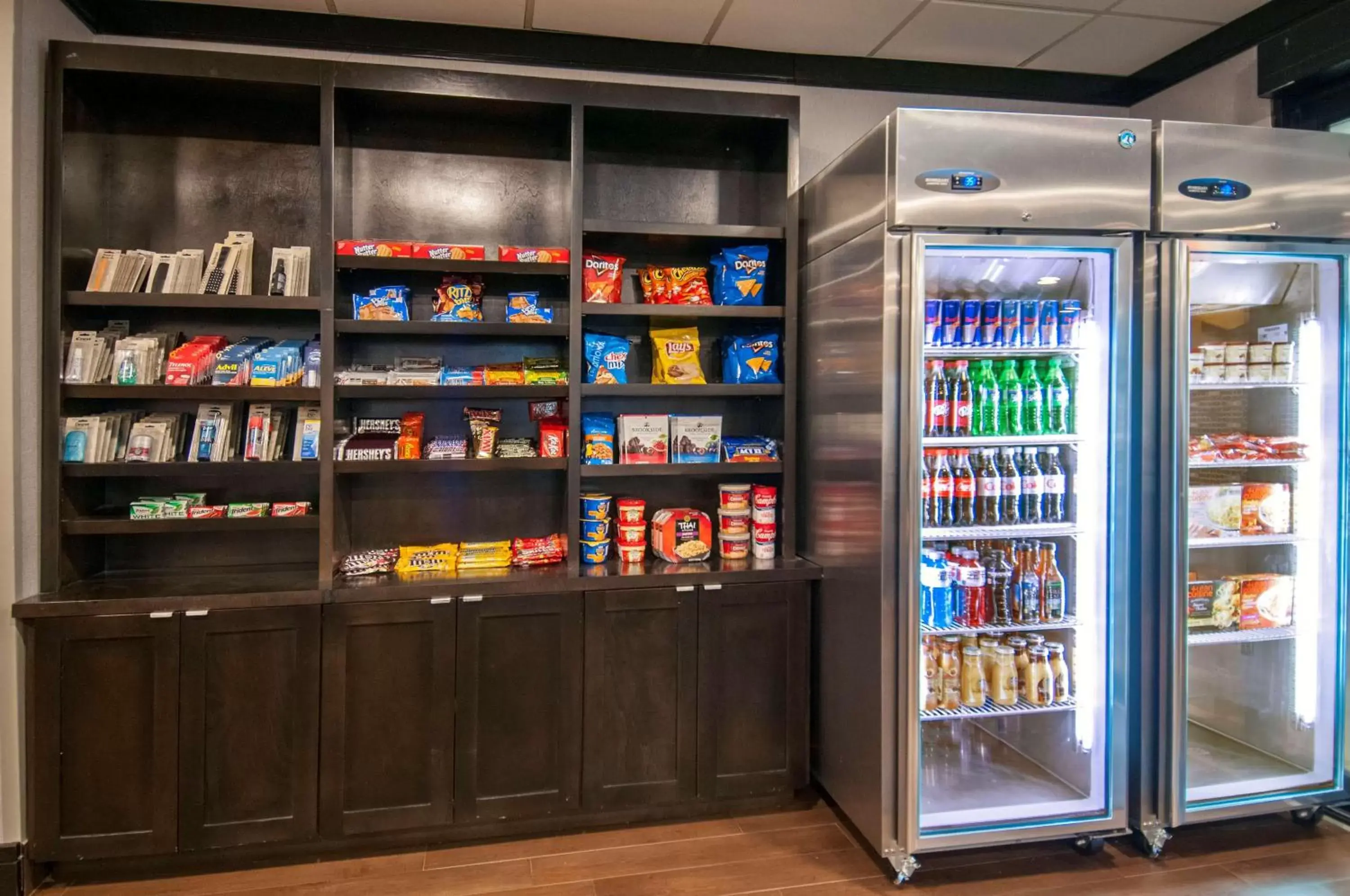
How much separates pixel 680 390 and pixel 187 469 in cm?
181

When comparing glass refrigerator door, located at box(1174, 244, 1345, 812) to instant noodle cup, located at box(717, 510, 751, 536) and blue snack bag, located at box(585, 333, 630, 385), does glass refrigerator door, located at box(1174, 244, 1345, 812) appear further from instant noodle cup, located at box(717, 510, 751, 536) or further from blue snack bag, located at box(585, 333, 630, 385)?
blue snack bag, located at box(585, 333, 630, 385)

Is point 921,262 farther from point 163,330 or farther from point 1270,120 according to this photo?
point 163,330

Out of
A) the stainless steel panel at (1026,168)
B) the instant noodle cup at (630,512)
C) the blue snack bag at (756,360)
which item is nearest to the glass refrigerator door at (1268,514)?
the stainless steel panel at (1026,168)

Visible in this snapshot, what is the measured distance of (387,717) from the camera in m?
2.71

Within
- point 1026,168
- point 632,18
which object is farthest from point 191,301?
point 1026,168

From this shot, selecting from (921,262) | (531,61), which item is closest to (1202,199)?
(921,262)

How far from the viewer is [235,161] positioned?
3.04 meters

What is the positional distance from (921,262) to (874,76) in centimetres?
154

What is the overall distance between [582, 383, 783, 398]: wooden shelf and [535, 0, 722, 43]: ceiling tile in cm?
145

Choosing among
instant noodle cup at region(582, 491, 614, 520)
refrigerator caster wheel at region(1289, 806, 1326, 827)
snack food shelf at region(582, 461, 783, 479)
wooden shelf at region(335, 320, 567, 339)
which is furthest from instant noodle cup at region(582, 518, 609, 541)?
refrigerator caster wheel at region(1289, 806, 1326, 827)

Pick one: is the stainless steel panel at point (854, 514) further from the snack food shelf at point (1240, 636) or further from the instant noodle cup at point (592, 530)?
the snack food shelf at point (1240, 636)

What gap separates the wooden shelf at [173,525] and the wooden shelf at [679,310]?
1314 millimetres

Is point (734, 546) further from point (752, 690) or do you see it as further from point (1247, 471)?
point (1247, 471)

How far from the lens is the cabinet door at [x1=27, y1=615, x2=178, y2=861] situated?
2477 millimetres
